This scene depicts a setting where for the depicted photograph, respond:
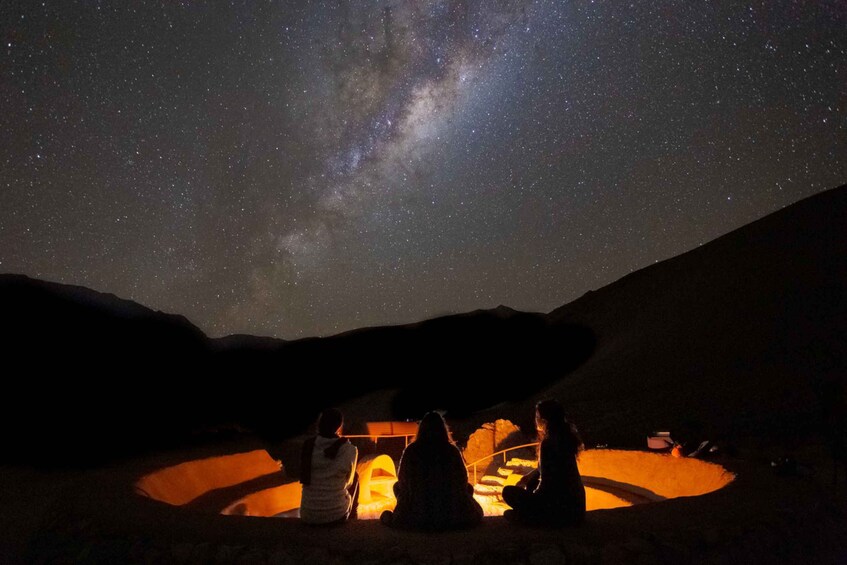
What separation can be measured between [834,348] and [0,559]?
24.5 m

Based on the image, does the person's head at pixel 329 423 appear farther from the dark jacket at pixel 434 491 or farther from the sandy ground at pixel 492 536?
the sandy ground at pixel 492 536

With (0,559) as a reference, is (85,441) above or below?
above

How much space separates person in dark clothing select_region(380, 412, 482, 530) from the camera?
495cm

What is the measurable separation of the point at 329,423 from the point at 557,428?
77.9 inches

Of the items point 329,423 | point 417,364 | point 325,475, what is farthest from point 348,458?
point 417,364

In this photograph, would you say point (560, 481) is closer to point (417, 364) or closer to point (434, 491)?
point (434, 491)

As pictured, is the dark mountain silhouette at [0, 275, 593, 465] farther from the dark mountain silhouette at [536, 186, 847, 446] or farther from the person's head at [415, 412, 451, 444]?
the person's head at [415, 412, 451, 444]

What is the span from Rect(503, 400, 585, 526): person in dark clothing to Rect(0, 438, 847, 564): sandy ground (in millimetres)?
134

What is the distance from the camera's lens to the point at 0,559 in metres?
7.75

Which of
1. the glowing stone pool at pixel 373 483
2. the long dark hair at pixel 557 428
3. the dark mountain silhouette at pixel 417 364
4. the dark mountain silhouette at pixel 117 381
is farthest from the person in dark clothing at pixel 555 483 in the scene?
the dark mountain silhouette at pixel 417 364

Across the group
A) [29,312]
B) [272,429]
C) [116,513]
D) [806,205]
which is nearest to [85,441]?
[29,312]

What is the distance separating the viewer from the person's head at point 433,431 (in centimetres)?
502

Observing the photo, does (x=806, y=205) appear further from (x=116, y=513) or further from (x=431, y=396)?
(x=116, y=513)

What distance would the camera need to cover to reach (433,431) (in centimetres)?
504
